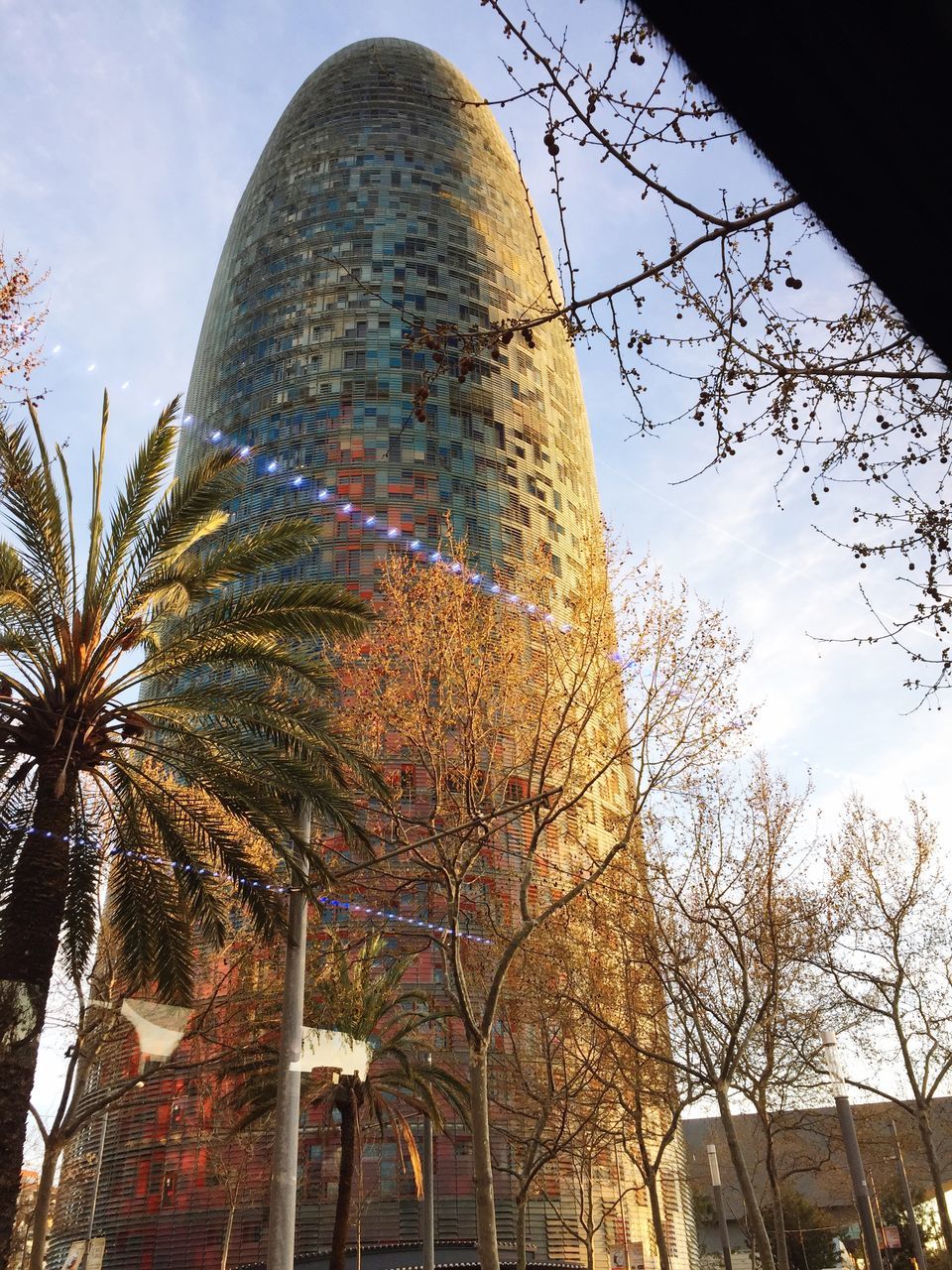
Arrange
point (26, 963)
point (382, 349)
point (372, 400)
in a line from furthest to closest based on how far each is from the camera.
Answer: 1. point (382, 349)
2. point (372, 400)
3. point (26, 963)

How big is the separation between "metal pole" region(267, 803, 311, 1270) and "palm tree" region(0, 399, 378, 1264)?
379 millimetres

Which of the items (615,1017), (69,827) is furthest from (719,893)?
(69,827)

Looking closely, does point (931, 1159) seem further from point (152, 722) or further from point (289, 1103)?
point (152, 722)

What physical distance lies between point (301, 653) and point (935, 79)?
12.0 meters

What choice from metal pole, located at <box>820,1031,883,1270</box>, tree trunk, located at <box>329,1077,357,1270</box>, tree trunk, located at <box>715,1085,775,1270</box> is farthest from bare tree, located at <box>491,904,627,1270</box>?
metal pole, located at <box>820,1031,883,1270</box>

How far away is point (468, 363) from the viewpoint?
4973 mm

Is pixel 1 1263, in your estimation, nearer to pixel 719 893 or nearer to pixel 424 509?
pixel 719 893

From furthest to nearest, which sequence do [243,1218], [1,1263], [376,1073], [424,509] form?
[424,509]
[243,1218]
[376,1073]
[1,1263]

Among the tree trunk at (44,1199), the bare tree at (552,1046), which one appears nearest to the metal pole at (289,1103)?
the tree trunk at (44,1199)

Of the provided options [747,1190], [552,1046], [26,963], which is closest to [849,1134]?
[747,1190]

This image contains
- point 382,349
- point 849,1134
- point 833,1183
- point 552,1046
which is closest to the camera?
point 849,1134

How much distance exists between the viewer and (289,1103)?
38.4 feet

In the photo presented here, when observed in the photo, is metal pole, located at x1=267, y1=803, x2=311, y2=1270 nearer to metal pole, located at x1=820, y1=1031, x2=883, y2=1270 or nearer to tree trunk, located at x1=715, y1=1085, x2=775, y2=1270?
metal pole, located at x1=820, y1=1031, x2=883, y2=1270

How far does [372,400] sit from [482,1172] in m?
48.9
